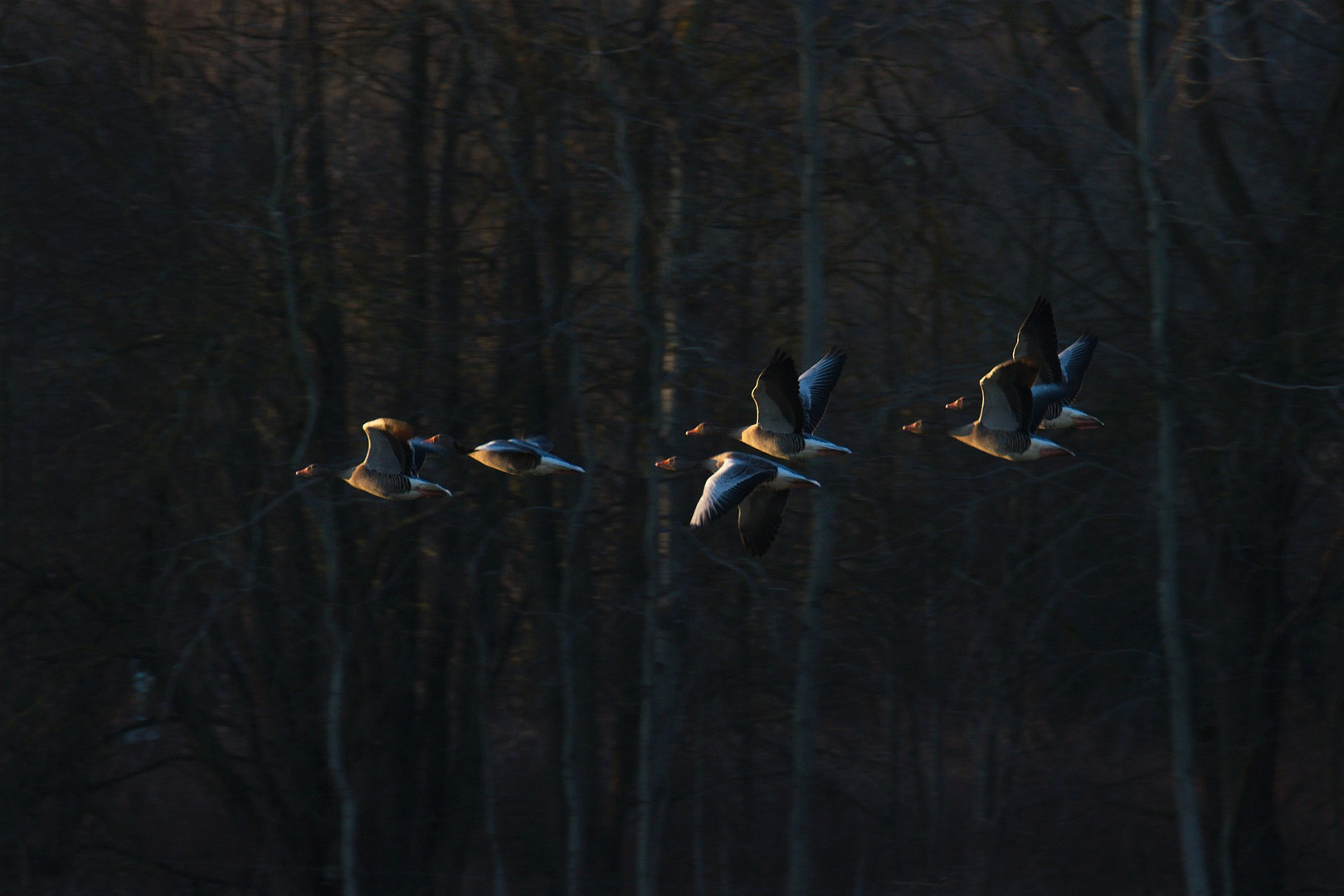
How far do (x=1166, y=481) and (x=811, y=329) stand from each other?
111 inches

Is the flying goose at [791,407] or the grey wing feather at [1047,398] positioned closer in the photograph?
the flying goose at [791,407]

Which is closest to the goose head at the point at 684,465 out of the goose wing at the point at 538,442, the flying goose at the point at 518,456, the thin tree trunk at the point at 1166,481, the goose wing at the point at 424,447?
the flying goose at the point at 518,456

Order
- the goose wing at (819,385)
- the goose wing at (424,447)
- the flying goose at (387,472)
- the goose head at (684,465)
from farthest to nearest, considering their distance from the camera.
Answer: the goose wing at (819,385) → the goose wing at (424,447) → the flying goose at (387,472) → the goose head at (684,465)

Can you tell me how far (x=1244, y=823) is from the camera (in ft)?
39.2

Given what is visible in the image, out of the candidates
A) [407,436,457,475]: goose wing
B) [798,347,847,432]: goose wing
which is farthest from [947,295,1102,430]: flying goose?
[407,436,457,475]: goose wing

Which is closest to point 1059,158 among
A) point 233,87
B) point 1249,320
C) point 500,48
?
point 1249,320

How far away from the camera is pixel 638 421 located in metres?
11.9

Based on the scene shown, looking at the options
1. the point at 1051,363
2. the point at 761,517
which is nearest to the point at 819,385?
the point at 761,517

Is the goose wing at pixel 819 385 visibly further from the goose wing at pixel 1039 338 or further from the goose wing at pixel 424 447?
the goose wing at pixel 424 447

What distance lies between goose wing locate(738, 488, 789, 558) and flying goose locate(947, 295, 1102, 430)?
1167 mm

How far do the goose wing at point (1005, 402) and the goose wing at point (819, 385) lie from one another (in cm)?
107

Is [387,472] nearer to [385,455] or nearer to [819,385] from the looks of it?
[385,455]

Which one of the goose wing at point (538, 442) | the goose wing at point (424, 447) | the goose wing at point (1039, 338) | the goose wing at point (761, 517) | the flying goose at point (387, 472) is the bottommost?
the goose wing at point (761, 517)

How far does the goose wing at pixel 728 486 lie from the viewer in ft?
24.0
